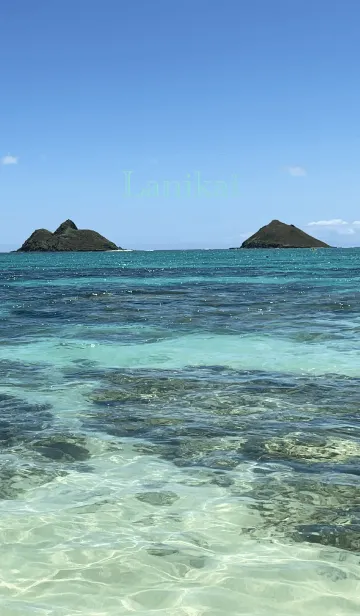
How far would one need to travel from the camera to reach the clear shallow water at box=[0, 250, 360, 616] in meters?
5.18

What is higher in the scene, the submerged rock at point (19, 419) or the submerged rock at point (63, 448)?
the submerged rock at point (19, 419)

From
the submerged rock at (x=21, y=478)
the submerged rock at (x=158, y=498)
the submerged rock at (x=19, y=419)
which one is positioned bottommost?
the submerged rock at (x=158, y=498)

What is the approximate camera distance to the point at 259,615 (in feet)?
15.8

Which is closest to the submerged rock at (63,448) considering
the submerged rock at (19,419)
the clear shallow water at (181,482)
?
the clear shallow water at (181,482)

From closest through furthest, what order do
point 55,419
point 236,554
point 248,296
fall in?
point 236,554
point 55,419
point 248,296

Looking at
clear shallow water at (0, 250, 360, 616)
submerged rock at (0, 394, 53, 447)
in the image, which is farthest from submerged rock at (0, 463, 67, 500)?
submerged rock at (0, 394, 53, 447)

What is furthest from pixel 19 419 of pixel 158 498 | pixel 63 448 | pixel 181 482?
pixel 158 498

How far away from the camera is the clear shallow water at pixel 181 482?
518cm

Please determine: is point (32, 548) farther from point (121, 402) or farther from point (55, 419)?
point (121, 402)

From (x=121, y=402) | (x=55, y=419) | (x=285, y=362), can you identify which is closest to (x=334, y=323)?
(x=285, y=362)

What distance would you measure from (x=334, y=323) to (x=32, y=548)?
18.0 meters

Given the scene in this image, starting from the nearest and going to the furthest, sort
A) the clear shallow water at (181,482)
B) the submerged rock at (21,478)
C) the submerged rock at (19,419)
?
the clear shallow water at (181,482)
the submerged rock at (21,478)
the submerged rock at (19,419)

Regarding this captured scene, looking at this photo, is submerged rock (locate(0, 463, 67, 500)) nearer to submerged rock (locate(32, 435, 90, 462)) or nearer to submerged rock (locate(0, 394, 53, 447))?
submerged rock (locate(32, 435, 90, 462))

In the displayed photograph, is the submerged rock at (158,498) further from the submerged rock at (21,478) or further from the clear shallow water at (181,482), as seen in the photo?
the submerged rock at (21,478)
